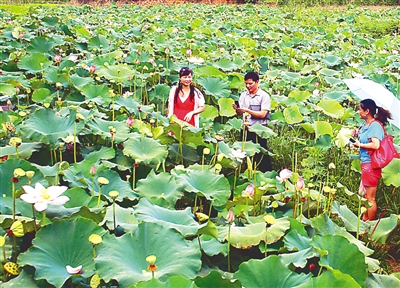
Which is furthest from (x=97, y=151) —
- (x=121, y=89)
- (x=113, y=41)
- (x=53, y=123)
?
(x=113, y=41)

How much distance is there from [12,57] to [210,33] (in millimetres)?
3884

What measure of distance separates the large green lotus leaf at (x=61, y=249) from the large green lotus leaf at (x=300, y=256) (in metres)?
0.69

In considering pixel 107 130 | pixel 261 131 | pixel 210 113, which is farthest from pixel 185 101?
pixel 107 130

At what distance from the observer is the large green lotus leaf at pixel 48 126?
8.26ft

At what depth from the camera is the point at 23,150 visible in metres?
2.47

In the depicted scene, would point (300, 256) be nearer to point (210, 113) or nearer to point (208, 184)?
point (208, 184)

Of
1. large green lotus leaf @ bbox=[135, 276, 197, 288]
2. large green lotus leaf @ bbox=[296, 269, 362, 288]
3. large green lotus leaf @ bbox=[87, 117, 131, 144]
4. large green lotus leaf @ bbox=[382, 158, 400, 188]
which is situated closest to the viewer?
large green lotus leaf @ bbox=[135, 276, 197, 288]

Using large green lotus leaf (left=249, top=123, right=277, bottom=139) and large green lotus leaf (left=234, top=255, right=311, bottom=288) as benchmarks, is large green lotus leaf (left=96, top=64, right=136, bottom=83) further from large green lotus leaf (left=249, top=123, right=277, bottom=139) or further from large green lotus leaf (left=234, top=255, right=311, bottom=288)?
large green lotus leaf (left=234, top=255, right=311, bottom=288)

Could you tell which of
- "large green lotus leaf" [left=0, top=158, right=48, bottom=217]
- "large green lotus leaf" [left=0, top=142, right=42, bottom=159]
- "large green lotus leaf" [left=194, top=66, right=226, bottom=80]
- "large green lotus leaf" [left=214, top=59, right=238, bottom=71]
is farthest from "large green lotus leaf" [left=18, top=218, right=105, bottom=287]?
"large green lotus leaf" [left=214, top=59, right=238, bottom=71]

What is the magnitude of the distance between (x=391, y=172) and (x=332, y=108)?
1437mm

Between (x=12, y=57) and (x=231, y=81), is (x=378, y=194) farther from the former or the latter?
(x=12, y=57)

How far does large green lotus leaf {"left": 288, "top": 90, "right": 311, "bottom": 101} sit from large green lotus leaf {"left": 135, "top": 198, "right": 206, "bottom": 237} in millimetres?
2966

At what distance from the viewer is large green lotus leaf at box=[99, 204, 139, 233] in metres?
1.72

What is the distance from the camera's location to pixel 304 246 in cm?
185
